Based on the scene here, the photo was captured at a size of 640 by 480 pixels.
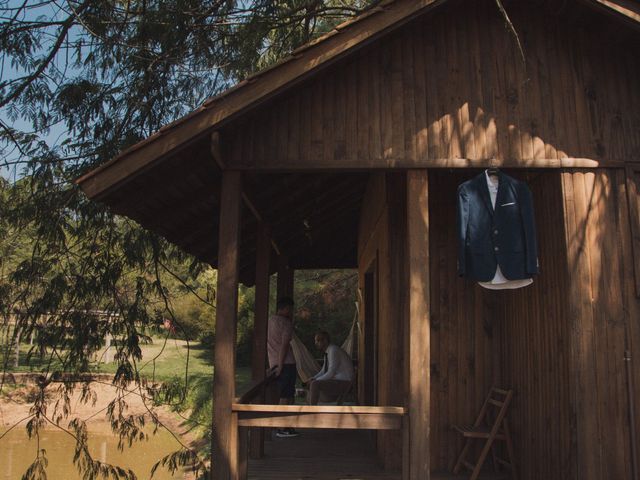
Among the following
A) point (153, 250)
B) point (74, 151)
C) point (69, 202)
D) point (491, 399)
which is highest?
point (74, 151)

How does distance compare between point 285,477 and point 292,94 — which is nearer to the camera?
point 292,94

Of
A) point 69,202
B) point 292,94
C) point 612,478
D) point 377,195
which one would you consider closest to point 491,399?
point 612,478

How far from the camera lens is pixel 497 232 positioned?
14.9 feet

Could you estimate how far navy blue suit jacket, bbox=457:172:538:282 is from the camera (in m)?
4.46

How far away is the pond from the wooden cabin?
10.2 m

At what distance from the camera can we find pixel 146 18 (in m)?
7.16

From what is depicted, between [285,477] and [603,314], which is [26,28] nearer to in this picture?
[285,477]

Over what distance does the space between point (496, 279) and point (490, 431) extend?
6.09ft

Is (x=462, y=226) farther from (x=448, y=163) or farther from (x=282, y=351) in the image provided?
(x=282, y=351)

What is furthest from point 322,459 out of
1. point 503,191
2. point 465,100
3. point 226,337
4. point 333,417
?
point 465,100

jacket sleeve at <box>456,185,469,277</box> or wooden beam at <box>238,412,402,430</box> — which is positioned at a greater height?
jacket sleeve at <box>456,185,469,277</box>

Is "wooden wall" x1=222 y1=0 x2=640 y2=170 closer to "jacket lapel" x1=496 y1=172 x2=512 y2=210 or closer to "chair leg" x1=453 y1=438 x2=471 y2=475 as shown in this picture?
"jacket lapel" x1=496 y1=172 x2=512 y2=210

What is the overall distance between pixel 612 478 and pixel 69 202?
21.0 ft

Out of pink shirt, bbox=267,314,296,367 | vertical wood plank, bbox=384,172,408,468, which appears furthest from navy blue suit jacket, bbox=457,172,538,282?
pink shirt, bbox=267,314,296,367
